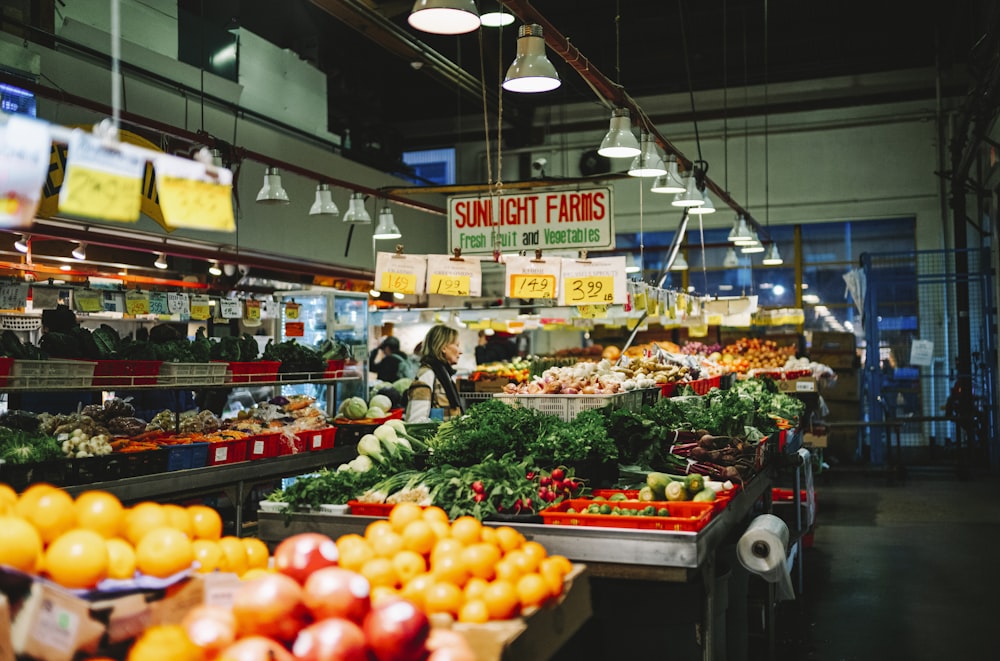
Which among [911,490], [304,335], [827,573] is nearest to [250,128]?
[304,335]

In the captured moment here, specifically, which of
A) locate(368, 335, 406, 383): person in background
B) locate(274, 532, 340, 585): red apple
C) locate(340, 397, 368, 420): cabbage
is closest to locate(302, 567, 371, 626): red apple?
locate(274, 532, 340, 585): red apple

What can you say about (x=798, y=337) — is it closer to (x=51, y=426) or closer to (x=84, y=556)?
(x=51, y=426)

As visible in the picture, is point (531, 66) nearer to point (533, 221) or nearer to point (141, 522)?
point (533, 221)

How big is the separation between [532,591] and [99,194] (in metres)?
1.54

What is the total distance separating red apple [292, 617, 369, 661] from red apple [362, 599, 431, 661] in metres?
0.03

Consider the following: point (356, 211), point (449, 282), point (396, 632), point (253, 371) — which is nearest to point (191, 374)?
point (253, 371)

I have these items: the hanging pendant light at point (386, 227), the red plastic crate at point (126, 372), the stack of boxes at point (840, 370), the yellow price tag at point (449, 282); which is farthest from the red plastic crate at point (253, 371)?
the stack of boxes at point (840, 370)

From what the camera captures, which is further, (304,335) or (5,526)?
(304,335)

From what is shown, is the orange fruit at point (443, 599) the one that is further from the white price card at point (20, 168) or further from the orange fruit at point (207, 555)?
the white price card at point (20, 168)

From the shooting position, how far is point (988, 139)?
1074cm

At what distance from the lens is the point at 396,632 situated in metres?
2.03

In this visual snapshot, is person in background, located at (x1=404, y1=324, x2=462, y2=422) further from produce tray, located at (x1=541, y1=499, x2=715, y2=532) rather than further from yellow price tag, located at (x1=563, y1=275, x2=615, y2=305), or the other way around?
produce tray, located at (x1=541, y1=499, x2=715, y2=532)

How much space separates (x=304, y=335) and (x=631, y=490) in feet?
21.7

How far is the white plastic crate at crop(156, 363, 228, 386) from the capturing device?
644 centimetres
